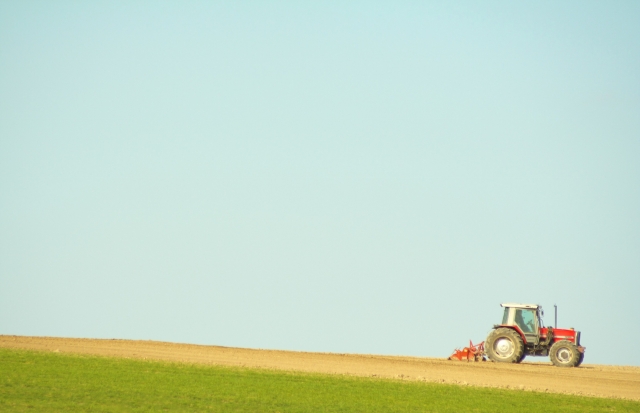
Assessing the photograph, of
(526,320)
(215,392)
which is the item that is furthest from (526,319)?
(215,392)

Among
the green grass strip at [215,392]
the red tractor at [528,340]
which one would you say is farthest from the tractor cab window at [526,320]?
the green grass strip at [215,392]

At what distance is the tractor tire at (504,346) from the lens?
37906mm

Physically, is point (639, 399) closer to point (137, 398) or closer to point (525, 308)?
point (525, 308)

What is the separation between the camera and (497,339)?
38.5 m

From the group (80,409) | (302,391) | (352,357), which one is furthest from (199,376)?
A: (352,357)

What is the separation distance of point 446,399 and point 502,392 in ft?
10.0

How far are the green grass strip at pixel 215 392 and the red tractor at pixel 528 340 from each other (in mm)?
9534

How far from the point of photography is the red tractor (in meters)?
37.7

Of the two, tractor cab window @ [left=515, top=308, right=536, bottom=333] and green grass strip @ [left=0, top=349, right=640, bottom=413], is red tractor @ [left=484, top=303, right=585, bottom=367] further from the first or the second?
green grass strip @ [left=0, top=349, right=640, bottom=413]

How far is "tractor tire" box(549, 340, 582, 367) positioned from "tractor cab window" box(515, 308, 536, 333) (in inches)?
48.1

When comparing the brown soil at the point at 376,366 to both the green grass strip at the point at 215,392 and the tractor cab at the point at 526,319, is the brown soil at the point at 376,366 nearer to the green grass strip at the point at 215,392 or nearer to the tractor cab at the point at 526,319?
the tractor cab at the point at 526,319

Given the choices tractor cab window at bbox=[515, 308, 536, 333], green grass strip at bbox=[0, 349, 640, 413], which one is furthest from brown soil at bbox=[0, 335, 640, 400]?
green grass strip at bbox=[0, 349, 640, 413]

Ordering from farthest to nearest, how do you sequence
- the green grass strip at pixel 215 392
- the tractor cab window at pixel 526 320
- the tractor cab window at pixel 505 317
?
the tractor cab window at pixel 505 317, the tractor cab window at pixel 526 320, the green grass strip at pixel 215 392

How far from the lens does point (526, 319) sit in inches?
1511
